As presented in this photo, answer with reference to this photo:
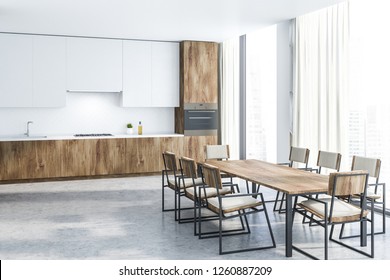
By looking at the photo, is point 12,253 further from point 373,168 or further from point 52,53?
point 52,53

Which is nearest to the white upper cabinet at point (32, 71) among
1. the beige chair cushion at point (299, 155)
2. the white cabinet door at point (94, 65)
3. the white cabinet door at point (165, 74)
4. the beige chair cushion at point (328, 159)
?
the white cabinet door at point (94, 65)

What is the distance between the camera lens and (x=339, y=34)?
6504 mm

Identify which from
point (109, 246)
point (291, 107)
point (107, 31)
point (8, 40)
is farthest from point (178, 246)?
point (8, 40)

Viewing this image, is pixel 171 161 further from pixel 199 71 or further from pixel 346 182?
pixel 199 71

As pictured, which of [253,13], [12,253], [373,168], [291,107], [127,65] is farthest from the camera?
[127,65]

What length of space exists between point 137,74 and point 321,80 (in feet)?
12.9

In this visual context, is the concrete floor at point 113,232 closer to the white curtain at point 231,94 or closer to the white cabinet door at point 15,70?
the white cabinet door at point 15,70

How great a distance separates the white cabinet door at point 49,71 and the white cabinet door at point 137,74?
1194mm

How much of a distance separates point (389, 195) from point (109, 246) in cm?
380

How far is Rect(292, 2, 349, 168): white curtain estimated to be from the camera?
6.54m

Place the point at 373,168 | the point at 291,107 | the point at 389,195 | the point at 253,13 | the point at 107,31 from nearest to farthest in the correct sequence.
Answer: the point at 373,168 → the point at 389,195 → the point at 253,13 → the point at 291,107 → the point at 107,31

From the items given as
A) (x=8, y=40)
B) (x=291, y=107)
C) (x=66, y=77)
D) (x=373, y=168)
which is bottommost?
(x=373, y=168)

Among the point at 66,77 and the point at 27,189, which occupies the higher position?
the point at 66,77

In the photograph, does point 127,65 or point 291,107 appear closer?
point 291,107
